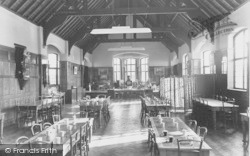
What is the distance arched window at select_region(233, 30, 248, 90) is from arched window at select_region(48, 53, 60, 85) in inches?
375

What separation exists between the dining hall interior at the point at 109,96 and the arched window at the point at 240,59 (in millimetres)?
33

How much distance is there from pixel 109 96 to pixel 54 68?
506cm

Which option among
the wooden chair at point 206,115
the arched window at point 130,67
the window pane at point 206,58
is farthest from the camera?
the arched window at point 130,67

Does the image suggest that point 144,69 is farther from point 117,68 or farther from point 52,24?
point 52,24

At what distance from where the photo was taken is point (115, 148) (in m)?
6.12

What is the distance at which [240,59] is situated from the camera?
906 centimetres

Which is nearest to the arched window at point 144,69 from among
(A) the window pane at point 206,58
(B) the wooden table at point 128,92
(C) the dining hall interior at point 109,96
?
(B) the wooden table at point 128,92

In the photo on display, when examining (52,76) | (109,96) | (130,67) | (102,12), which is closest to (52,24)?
(102,12)

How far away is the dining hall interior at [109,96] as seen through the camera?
16.4 ft

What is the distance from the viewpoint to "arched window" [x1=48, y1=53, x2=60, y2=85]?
1491cm

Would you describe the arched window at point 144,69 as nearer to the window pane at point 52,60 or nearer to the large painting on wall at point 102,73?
the large painting on wall at point 102,73

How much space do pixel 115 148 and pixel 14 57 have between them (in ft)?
16.4

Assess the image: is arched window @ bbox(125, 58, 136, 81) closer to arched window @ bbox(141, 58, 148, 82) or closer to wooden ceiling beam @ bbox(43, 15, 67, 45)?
arched window @ bbox(141, 58, 148, 82)

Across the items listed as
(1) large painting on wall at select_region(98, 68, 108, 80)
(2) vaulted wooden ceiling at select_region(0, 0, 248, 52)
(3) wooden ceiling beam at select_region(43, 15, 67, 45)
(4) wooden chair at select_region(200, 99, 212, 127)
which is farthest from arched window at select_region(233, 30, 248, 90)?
(1) large painting on wall at select_region(98, 68, 108, 80)
